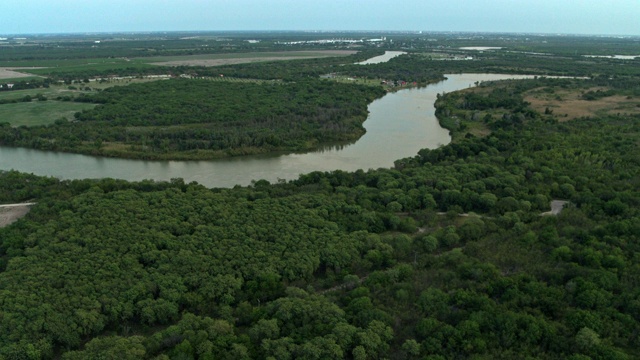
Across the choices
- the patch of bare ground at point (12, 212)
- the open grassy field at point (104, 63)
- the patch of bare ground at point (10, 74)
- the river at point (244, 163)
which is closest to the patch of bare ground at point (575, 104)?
the river at point (244, 163)

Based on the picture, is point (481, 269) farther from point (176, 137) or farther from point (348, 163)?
point (176, 137)

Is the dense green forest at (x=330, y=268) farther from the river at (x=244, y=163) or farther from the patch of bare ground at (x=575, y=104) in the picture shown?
the patch of bare ground at (x=575, y=104)

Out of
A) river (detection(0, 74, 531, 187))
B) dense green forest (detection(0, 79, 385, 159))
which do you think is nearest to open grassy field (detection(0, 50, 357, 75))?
dense green forest (detection(0, 79, 385, 159))

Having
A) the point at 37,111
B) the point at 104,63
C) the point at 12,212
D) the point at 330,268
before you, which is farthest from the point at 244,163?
the point at 104,63

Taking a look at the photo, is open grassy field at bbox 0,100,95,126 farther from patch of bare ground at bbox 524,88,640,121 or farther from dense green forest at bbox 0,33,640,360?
patch of bare ground at bbox 524,88,640,121

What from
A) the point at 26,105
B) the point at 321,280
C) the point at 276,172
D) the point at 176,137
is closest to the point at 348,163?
the point at 276,172

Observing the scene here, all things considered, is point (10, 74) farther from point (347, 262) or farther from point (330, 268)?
point (347, 262)
